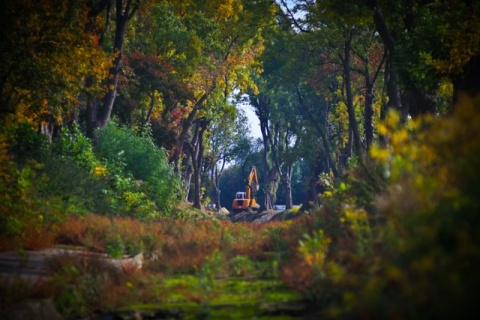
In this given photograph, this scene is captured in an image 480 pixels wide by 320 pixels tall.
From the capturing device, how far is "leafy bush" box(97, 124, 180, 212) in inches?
1013

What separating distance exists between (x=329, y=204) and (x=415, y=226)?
922 cm

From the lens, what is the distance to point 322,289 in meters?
7.64

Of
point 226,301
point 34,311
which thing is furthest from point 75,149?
Result: point 34,311

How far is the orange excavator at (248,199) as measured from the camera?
230 ft

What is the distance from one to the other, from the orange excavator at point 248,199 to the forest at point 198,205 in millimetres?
26064

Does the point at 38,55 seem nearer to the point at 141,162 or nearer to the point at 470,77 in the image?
the point at 141,162

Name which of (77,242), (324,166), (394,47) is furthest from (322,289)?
(324,166)

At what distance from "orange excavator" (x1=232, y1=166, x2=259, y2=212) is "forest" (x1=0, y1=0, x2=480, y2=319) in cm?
2606

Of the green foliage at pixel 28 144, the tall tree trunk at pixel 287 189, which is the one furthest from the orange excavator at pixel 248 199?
the green foliage at pixel 28 144

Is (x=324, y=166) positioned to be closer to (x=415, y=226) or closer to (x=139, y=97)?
(x=139, y=97)

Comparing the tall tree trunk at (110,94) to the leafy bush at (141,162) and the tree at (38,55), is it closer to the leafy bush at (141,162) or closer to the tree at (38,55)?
the leafy bush at (141,162)

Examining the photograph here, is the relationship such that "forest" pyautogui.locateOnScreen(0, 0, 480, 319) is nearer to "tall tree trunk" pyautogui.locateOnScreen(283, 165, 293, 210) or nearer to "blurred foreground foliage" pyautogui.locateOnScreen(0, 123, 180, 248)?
"blurred foreground foliage" pyautogui.locateOnScreen(0, 123, 180, 248)

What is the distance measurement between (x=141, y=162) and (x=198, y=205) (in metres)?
19.8

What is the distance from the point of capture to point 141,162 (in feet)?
89.0
